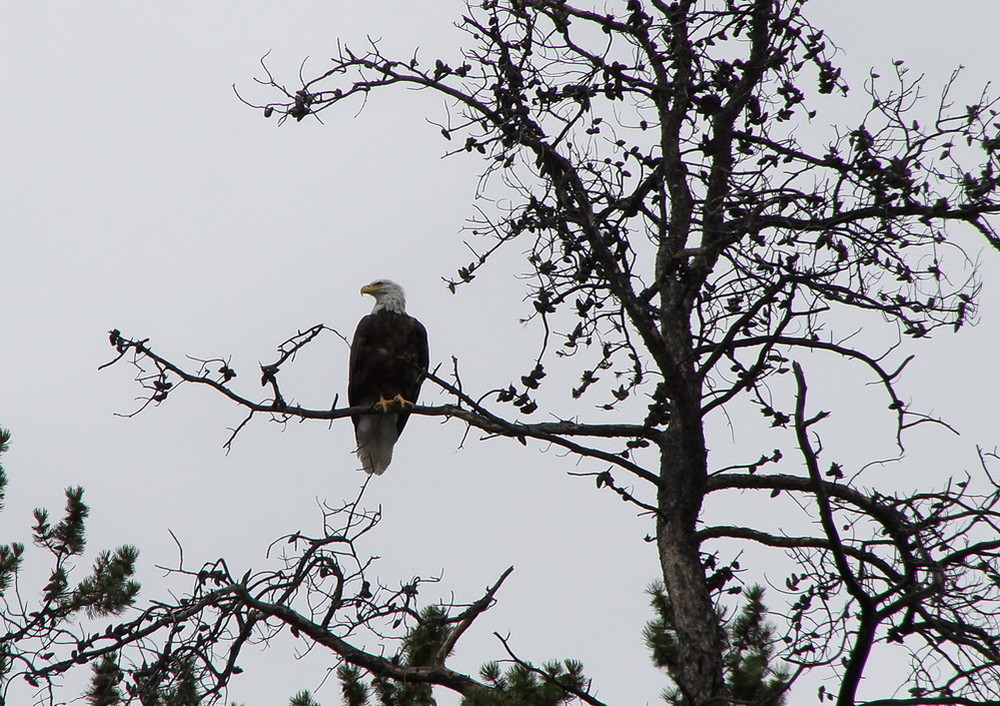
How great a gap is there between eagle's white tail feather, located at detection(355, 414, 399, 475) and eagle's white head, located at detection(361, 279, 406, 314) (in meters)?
0.92

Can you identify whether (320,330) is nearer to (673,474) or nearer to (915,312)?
(673,474)

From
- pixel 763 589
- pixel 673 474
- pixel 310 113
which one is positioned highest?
pixel 310 113

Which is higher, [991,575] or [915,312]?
[915,312]

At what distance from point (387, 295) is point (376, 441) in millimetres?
1202

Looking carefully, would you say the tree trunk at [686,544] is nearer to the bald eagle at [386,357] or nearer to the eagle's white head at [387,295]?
the bald eagle at [386,357]

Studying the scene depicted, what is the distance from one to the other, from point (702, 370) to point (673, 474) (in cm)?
56

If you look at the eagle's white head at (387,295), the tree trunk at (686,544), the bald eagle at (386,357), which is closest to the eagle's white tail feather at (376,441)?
the bald eagle at (386,357)

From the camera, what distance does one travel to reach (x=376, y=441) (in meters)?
9.55

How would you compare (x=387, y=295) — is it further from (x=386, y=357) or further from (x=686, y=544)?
(x=686, y=544)

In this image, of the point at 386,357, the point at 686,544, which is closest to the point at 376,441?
the point at 386,357

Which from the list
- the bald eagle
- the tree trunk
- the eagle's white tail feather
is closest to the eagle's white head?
the bald eagle

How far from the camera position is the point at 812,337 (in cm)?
466

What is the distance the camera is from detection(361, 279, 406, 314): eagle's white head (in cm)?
929

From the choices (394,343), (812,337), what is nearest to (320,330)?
(812,337)
